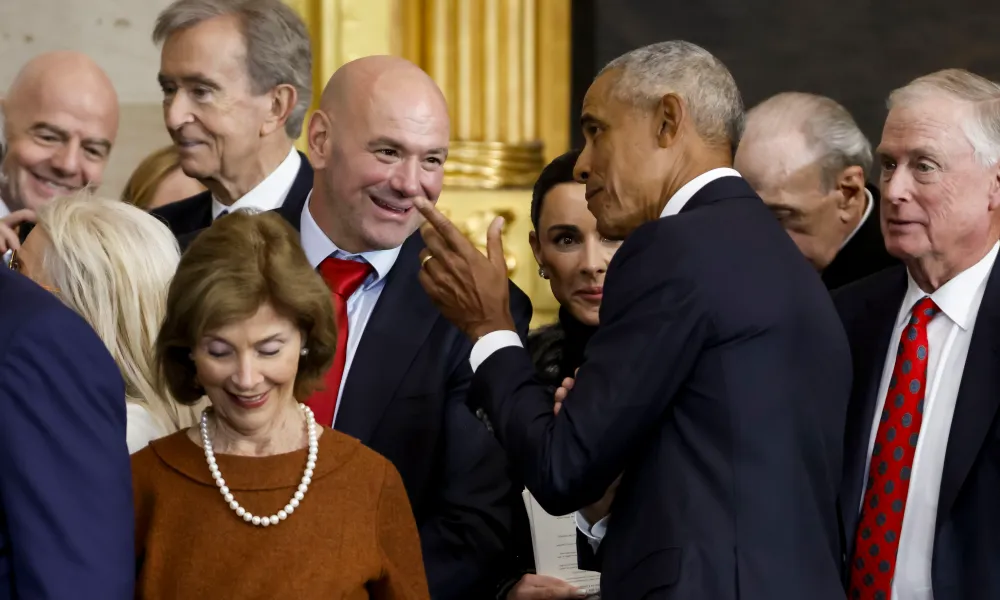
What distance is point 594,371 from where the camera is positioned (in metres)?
2.43

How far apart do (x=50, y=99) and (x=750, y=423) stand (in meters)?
2.31

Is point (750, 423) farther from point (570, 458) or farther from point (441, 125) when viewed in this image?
point (441, 125)

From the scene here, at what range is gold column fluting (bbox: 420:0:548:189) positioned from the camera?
17.2 ft

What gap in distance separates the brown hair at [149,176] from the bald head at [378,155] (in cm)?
157

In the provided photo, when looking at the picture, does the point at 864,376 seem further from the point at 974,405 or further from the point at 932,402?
the point at 974,405

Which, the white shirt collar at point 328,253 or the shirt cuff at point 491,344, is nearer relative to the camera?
the shirt cuff at point 491,344

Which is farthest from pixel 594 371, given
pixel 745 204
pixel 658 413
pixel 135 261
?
pixel 135 261

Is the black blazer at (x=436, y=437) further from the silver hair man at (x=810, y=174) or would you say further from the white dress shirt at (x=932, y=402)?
the silver hair man at (x=810, y=174)

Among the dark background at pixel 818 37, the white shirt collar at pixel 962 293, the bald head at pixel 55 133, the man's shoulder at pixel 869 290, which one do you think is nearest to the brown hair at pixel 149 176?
the bald head at pixel 55 133

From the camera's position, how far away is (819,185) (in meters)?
4.02

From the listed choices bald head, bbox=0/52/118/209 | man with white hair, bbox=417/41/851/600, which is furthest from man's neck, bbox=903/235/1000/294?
bald head, bbox=0/52/118/209

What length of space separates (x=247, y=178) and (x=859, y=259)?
5.12ft

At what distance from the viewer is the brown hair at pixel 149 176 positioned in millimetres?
4668

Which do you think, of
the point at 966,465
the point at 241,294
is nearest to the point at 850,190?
the point at 966,465
